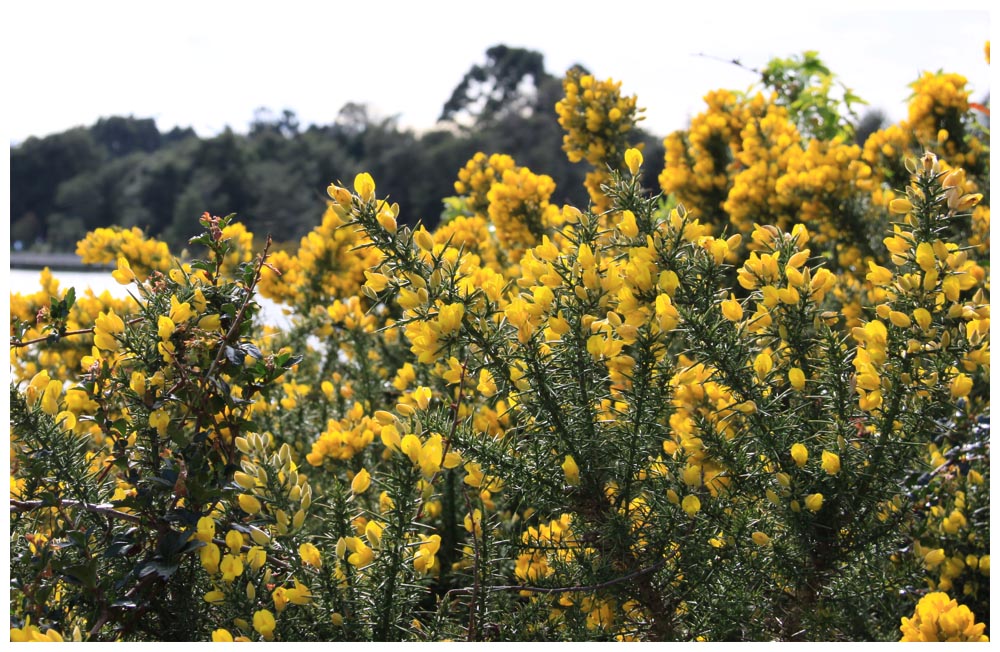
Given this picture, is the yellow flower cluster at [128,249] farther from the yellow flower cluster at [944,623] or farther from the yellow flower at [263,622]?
the yellow flower cluster at [944,623]

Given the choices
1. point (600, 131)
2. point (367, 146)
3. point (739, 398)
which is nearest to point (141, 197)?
point (367, 146)

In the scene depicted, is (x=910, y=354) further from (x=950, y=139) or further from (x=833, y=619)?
(x=950, y=139)

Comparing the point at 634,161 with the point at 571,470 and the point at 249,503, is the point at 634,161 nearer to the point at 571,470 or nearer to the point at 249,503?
the point at 571,470

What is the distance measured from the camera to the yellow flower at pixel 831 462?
1.20 meters

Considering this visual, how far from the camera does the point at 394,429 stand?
1.12m

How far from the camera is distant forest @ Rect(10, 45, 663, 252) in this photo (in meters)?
30.0

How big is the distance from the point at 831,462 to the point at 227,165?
1372 inches

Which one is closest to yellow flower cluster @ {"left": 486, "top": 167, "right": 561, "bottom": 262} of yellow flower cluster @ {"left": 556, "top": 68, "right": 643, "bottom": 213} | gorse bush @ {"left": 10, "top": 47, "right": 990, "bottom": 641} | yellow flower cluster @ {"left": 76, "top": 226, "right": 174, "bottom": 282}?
yellow flower cluster @ {"left": 556, "top": 68, "right": 643, "bottom": 213}

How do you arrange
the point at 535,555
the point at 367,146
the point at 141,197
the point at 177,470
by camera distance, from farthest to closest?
the point at 367,146
the point at 141,197
the point at 535,555
the point at 177,470

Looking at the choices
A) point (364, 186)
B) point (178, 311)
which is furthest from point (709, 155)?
point (178, 311)

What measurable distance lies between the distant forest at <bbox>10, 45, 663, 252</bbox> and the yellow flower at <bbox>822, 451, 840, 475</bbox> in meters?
26.9

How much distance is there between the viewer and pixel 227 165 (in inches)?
1303

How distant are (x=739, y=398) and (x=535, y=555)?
0.49 m

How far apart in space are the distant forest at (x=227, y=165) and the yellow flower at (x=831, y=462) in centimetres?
2688
